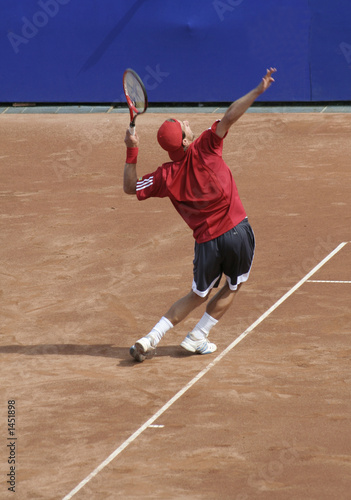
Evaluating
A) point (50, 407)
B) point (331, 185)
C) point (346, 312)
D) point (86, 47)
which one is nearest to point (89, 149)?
point (86, 47)

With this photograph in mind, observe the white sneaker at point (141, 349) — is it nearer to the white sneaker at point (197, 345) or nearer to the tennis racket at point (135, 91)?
the white sneaker at point (197, 345)

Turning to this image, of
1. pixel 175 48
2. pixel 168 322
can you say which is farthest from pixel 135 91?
pixel 175 48

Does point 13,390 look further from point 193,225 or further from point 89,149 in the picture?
point 89,149

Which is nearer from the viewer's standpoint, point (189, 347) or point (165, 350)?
point (189, 347)

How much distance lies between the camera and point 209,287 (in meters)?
6.05

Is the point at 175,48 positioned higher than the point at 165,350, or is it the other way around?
the point at 175,48

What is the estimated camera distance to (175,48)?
15977 millimetres

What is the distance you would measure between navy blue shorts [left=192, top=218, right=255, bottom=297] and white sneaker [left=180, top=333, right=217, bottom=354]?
0.36 meters

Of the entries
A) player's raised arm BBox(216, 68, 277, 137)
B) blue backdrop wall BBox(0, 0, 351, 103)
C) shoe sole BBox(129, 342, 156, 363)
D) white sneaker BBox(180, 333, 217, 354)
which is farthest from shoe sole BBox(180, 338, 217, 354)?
blue backdrop wall BBox(0, 0, 351, 103)

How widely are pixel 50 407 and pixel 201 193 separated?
1.83m

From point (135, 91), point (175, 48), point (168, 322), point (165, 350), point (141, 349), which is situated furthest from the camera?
point (175, 48)

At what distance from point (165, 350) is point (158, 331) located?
37 centimetres

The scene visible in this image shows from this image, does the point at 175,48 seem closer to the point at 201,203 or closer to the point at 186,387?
the point at 201,203

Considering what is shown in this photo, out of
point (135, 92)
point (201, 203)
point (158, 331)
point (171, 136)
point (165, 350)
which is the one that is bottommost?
point (165, 350)
